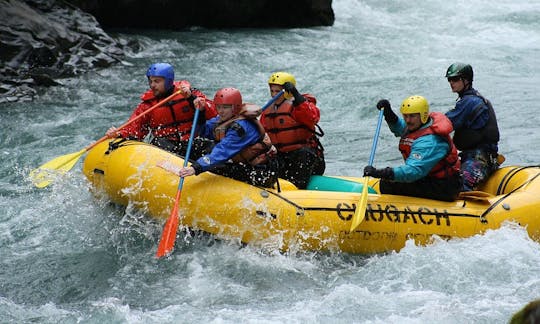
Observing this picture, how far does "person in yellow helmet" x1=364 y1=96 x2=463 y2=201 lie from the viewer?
5.72 metres

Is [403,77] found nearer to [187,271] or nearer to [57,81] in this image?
[57,81]

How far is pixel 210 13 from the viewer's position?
1603 centimetres

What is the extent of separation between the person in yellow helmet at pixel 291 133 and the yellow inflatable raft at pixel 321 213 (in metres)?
0.39

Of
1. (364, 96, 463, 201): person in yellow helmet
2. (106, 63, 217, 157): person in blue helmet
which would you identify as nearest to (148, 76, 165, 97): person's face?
(106, 63, 217, 157): person in blue helmet

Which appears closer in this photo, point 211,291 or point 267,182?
point 211,291

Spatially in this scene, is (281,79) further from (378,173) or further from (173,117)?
(378,173)

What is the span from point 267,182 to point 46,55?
6538mm

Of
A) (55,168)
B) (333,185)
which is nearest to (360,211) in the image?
(333,185)

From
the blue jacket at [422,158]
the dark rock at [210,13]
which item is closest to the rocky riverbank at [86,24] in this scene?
the dark rock at [210,13]

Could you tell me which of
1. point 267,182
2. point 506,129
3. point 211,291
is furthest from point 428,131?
point 506,129

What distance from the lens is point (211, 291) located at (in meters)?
5.62

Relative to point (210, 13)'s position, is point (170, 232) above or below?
above

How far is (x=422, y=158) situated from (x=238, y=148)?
1454 millimetres

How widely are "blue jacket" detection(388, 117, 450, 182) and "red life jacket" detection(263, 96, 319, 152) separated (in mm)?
1084
